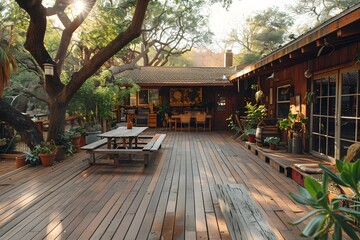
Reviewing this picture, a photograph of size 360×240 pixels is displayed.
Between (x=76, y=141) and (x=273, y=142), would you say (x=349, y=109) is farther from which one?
(x=76, y=141)

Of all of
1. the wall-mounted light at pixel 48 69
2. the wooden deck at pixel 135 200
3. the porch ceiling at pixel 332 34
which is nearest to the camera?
the wooden deck at pixel 135 200

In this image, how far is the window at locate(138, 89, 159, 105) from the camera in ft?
39.4

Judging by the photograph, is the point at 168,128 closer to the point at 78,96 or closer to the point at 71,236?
the point at 78,96

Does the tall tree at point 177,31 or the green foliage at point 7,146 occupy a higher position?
the tall tree at point 177,31

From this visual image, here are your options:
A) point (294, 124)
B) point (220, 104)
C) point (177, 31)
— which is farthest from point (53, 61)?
point (177, 31)

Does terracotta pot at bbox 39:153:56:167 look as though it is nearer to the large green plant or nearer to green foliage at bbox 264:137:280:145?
green foliage at bbox 264:137:280:145

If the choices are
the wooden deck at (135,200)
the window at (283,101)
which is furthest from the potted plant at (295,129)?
the window at (283,101)

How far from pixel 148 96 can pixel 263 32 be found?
12526 mm

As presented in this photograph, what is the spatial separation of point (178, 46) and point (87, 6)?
47.8 ft

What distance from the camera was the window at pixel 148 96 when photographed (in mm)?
12008

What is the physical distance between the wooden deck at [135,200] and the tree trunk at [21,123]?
92 cm

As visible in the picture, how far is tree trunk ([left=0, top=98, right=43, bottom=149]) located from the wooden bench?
4513 millimetres

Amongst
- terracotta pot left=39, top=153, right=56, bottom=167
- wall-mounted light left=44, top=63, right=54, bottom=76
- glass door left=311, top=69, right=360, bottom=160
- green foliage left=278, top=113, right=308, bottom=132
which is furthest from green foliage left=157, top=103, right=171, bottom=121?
glass door left=311, top=69, right=360, bottom=160

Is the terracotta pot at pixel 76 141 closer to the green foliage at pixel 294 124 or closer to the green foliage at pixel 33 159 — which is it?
the green foliage at pixel 33 159
